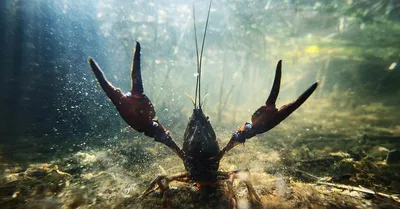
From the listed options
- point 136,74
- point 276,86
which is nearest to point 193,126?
point 136,74

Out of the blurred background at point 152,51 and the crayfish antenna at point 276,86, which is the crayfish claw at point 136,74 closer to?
the crayfish antenna at point 276,86

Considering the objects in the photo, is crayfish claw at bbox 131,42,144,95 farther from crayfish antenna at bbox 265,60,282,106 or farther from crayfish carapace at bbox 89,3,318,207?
crayfish antenna at bbox 265,60,282,106

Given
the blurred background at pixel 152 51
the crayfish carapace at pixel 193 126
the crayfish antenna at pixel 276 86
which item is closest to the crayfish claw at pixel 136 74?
the crayfish carapace at pixel 193 126

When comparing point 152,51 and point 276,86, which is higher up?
point 152,51

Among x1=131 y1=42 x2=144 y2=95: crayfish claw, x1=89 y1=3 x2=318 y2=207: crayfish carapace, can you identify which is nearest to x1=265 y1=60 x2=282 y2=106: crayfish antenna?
x1=89 y1=3 x2=318 y2=207: crayfish carapace

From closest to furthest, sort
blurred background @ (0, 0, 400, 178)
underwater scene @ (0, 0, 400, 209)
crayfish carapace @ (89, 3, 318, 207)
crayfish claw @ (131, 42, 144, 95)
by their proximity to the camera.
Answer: crayfish claw @ (131, 42, 144, 95) < crayfish carapace @ (89, 3, 318, 207) < underwater scene @ (0, 0, 400, 209) < blurred background @ (0, 0, 400, 178)

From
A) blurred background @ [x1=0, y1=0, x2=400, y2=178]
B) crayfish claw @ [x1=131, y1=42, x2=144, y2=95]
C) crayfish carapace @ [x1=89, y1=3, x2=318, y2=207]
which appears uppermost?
blurred background @ [x1=0, y1=0, x2=400, y2=178]

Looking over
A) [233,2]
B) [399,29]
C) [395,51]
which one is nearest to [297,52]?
[395,51]

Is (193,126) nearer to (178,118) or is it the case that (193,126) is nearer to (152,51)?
(178,118)

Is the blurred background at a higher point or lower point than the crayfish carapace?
higher
